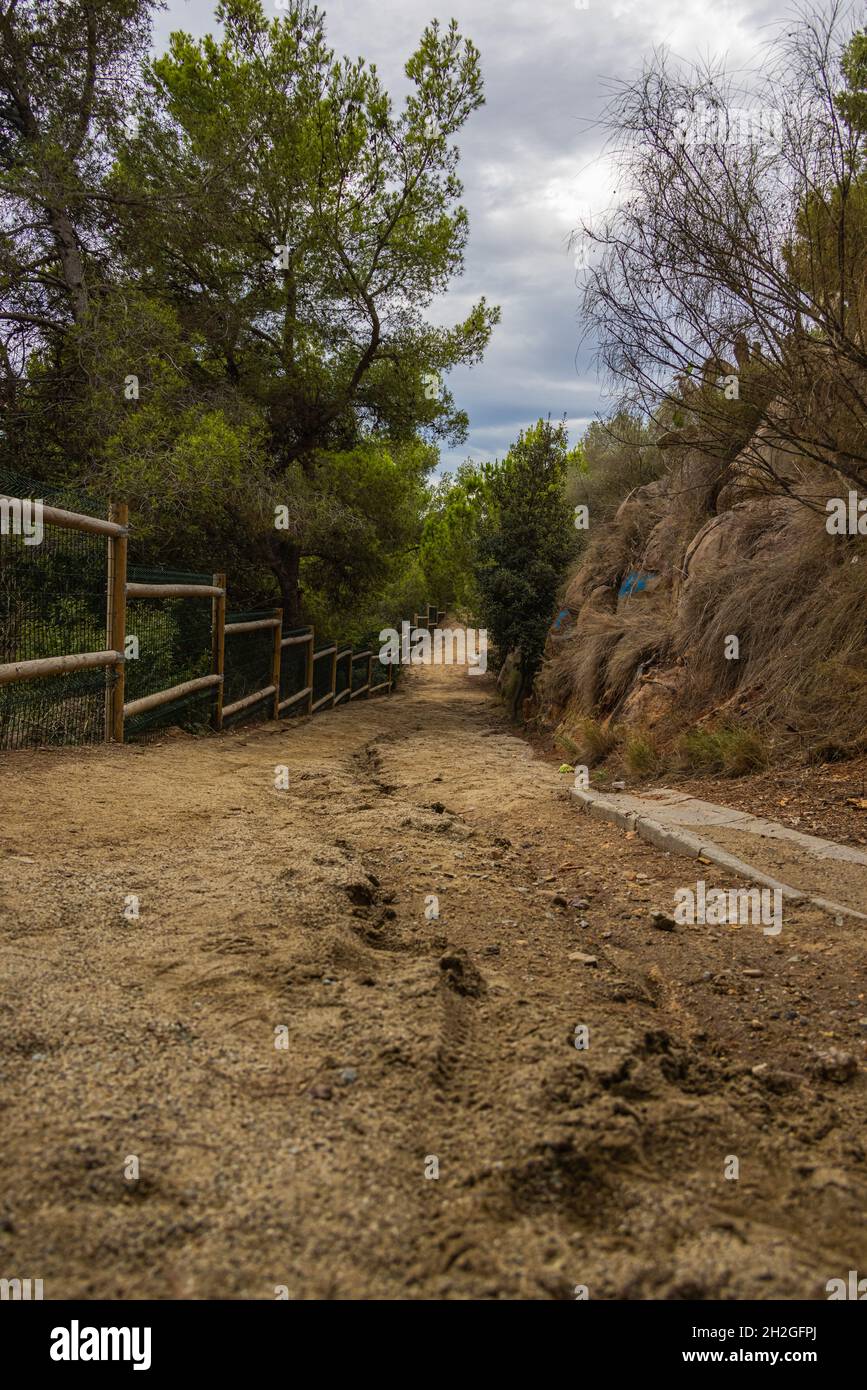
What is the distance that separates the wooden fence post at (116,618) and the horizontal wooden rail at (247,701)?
8.42 ft

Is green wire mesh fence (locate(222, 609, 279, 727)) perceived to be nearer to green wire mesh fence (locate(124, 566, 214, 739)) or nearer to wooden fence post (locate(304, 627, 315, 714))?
green wire mesh fence (locate(124, 566, 214, 739))

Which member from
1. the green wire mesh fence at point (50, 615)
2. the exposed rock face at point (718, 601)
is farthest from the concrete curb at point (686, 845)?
the green wire mesh fence at point (50, 615)

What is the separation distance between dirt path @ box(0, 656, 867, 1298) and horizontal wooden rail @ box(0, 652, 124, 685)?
65.6 inches

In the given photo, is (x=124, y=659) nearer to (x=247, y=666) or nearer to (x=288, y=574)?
(x=247, y=666)

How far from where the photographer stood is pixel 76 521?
6.20 metres

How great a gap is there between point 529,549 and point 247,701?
8.02 metres

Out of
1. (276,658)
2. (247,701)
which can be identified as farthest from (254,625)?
(276,658)

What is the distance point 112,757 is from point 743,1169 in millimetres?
5555

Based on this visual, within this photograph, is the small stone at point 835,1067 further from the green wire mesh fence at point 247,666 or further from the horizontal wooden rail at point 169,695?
the green wire mesh fence at point 247,666

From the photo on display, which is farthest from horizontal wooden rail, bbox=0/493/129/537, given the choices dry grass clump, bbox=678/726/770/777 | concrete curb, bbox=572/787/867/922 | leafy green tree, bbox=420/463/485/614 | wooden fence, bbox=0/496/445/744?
leafy green tree, bbox=420/463/485/614

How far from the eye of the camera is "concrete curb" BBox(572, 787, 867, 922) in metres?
3.80

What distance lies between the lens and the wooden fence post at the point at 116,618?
695 centimetres

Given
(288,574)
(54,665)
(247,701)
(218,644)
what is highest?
(288,574)

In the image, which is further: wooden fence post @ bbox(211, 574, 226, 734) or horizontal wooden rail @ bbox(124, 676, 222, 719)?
wooden fence post @ bbox(211, 574, 226, 734)
